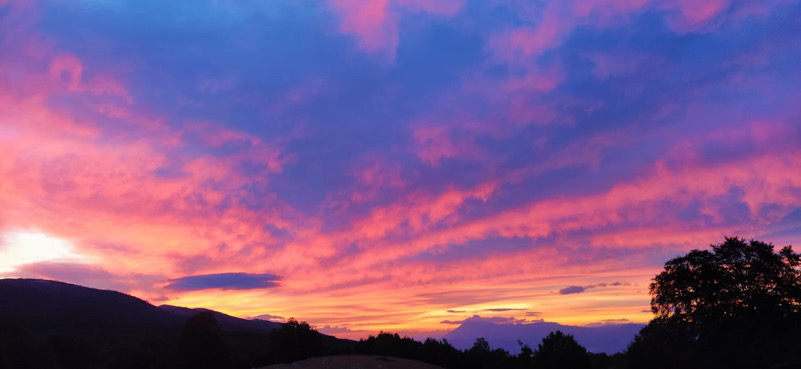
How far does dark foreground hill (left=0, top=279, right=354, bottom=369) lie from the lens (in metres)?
47.9

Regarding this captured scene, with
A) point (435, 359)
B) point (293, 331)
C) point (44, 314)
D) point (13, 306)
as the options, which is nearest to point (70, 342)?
point (293, 331)

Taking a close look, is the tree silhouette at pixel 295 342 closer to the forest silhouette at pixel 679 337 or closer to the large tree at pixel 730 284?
the forest silhouette at pixel 679 337

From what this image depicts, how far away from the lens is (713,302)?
4112cm

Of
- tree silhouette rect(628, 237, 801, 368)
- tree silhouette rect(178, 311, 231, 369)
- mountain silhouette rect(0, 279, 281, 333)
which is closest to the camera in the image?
tree silhouette rect(628, 237, 801, 368)

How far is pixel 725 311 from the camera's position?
40.7 meters

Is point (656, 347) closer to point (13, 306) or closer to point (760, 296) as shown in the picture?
point (760, 296)

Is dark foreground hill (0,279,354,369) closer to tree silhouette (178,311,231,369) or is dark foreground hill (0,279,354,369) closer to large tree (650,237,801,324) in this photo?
tree silhouette (178,311,231,369)

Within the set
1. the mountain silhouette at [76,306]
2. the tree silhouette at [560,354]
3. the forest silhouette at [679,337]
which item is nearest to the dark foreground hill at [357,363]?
the forest silhouette at [679,337]

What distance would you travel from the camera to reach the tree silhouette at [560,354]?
A: 4006 centimetres

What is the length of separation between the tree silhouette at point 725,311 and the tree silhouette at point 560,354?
5.56 metres

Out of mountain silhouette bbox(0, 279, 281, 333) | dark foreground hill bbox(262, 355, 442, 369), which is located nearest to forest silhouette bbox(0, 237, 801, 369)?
dark foreground hill bbox(262, 355, 442, 369)

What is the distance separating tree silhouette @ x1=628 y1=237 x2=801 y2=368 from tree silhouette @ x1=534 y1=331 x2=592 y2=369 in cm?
556

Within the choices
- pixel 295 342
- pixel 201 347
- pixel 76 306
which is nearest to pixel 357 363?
pixel 295 342

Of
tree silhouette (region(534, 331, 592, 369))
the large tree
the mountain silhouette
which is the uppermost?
the mountain silhouette
